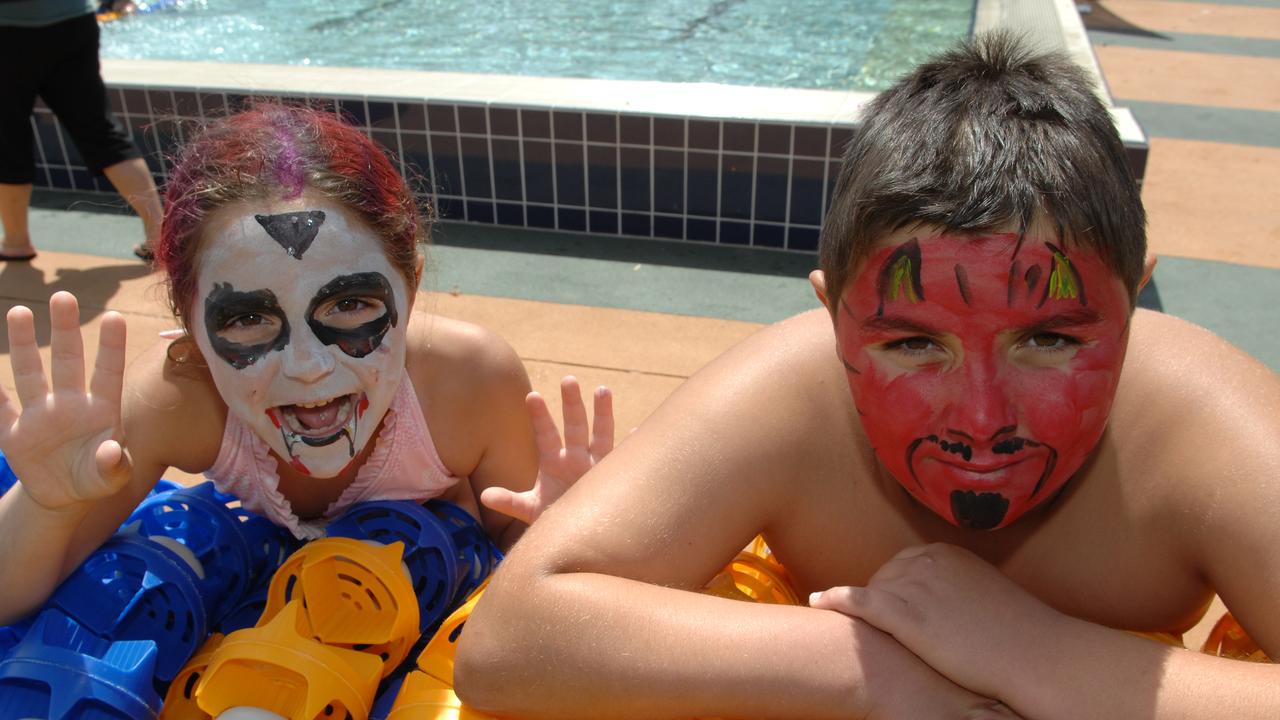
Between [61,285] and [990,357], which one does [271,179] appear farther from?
[61,285]

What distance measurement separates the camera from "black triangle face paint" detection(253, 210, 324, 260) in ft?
6.53

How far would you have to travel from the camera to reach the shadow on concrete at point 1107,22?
909cm

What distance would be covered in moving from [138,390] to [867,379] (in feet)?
4.52

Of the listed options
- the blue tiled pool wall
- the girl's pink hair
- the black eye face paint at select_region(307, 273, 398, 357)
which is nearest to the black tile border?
the blue tiled pool wall

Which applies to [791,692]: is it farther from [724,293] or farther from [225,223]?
[724,293]

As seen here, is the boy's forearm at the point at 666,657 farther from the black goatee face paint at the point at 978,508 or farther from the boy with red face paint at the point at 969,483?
the black goatee face paint at the point at 978,508

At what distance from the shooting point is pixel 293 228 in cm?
200

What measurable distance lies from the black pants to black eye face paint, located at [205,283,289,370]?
9.84ft

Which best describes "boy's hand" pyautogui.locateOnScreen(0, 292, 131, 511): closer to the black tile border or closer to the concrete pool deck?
the concrete pool deck

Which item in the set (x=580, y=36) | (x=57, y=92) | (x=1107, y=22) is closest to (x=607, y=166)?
(x=57, y=92)

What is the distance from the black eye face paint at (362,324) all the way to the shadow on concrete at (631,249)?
2737mm

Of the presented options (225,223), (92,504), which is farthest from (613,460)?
(92,504)

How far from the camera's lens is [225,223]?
2014mm

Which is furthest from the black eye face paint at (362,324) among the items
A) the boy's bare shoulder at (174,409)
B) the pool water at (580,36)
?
the pool water at (580,36)
